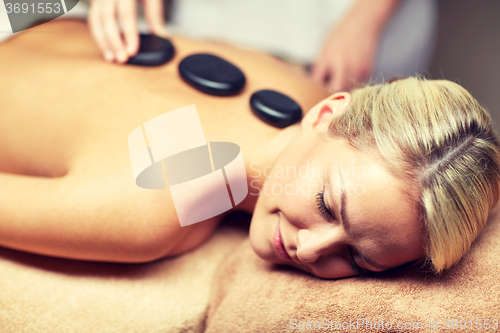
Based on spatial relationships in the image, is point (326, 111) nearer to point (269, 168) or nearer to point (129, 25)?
point (269, 168)

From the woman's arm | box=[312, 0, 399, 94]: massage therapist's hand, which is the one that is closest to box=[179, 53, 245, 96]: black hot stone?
the woman's arm

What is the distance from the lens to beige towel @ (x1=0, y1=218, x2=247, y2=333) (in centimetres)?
63

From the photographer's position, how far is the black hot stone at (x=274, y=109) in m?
0.71

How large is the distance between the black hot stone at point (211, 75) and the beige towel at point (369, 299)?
15.2 inches

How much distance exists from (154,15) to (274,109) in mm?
476

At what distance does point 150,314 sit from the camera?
0.67 metres

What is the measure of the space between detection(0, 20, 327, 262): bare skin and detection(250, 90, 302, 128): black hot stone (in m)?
0.02

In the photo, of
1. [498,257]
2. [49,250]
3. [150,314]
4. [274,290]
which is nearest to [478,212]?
[498,257]

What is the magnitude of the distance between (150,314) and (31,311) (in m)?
0.21

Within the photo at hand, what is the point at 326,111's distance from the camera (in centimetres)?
67

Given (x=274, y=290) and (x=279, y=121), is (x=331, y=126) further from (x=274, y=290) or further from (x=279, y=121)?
(x=274, y=290)

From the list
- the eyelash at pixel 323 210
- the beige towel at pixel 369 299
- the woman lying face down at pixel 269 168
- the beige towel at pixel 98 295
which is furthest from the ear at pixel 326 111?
the beige towel at pixel 98 295

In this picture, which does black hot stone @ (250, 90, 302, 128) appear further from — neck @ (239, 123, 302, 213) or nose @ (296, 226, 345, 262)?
nose @ (296, 226, 345, 262)

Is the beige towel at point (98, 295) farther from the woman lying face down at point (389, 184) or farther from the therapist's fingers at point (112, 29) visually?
the therapist's fingers at point (112, 29)
